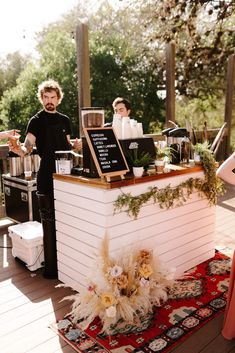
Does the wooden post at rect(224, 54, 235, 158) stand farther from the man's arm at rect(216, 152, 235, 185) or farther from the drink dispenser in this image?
the man's arm at rect(216, 152, 235, 185)

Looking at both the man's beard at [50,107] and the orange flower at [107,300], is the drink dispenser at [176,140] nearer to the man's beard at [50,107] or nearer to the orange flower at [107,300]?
the man's beard at [50,107]

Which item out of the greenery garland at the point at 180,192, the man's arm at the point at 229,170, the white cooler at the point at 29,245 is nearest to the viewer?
the man's arm at the point at 229,170

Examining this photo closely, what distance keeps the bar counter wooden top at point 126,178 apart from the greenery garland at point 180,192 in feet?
0.31

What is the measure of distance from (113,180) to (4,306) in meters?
1.43

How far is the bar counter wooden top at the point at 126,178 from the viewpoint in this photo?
8.30 feet

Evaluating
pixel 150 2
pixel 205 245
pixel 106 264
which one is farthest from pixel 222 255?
pixel 150 2

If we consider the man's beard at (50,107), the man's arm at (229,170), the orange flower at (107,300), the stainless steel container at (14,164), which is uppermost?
the man's beard at (50,107)

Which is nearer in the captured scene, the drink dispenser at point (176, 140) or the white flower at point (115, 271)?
the white flower at point (115, 271)

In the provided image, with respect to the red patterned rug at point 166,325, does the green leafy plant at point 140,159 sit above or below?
above

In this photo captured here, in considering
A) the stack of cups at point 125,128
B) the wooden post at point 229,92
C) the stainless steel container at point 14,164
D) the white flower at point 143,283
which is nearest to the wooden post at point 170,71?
the wooden post at point 229,92

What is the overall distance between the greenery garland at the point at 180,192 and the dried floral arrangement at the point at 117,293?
13.4 inches

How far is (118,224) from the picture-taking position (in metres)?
2.62

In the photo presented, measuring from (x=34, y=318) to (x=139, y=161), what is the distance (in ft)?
4.95

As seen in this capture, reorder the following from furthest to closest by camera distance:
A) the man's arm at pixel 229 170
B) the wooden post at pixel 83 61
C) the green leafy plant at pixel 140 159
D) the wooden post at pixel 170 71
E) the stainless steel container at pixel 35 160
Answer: the wooden post at pixel 170 71
the stainless steel container at pixel 35 160
the wooden post at pixel 83 61
the green leafy plant at pixel 140 159
the man's arm at pixel 229 170
